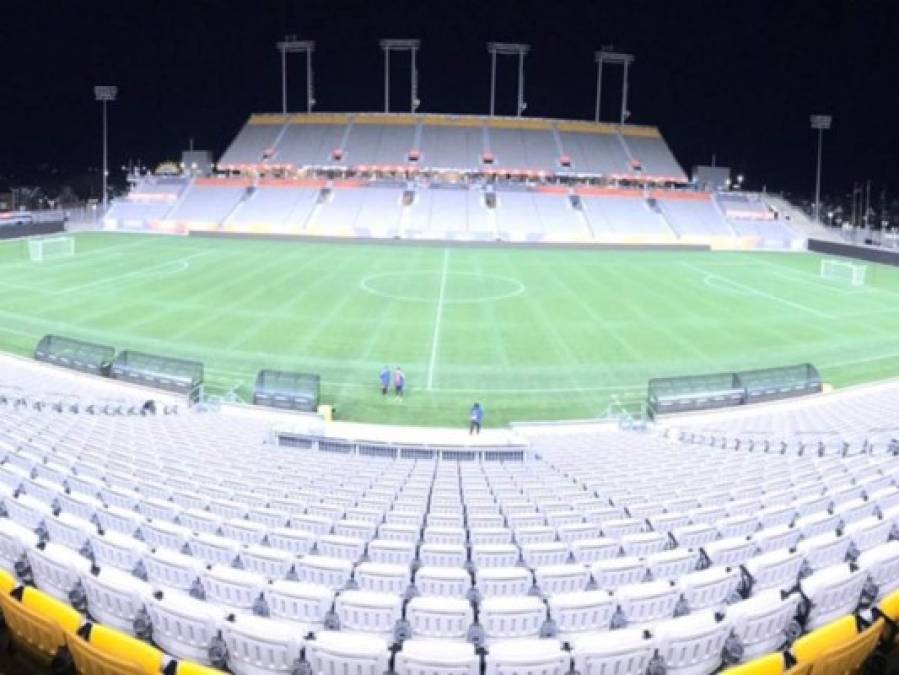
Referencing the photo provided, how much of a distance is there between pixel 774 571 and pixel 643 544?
1.80m

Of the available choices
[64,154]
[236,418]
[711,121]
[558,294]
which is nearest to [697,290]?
[558,294]

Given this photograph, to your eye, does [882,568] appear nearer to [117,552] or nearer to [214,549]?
[214,549]

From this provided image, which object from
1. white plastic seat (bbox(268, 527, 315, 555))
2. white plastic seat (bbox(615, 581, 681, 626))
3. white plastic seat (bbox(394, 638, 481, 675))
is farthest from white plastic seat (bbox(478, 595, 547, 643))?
white plastic seat (bbox(268, 527, 315, 555))

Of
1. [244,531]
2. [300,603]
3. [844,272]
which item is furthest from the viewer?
[844,272]

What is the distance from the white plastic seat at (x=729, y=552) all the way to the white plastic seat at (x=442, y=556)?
95.4 inches

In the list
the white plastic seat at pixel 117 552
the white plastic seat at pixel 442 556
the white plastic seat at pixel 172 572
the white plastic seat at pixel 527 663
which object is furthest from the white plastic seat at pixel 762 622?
the white plastic seat at pixel 117 552

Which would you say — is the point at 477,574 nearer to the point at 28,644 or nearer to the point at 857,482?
the point at 28,644

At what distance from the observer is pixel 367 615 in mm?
5977

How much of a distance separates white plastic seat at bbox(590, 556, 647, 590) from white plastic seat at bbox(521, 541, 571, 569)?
67 centimetres

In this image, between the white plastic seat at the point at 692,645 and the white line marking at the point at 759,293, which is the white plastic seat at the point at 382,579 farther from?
the white line marking at the point at 759,293

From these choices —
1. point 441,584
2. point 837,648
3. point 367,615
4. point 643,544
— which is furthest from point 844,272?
point 367,615

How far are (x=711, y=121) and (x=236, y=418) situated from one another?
106m

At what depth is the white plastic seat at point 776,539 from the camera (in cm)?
781

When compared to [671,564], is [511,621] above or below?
above
